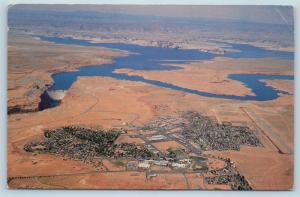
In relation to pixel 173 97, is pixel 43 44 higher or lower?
higher

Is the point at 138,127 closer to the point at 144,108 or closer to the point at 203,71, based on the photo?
the point at 144,108

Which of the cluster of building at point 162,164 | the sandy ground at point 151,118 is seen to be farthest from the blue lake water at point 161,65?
the cluster of building at point 162,164

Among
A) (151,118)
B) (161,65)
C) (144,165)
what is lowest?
(144,165)

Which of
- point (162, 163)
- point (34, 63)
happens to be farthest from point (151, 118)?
point (34, 63)

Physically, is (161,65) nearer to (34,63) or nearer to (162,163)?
(162,163)

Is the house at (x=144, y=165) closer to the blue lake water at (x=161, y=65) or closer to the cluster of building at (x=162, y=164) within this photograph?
the cluster of building at (x=162, y=164)

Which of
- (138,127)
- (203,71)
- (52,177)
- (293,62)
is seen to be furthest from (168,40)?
(52,177)

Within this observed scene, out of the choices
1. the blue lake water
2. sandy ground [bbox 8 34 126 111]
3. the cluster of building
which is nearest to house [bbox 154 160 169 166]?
→ the cluster of building
